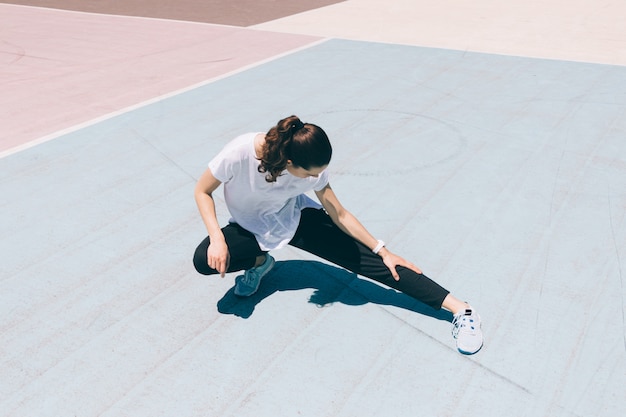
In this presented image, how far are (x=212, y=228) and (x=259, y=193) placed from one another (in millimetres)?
325

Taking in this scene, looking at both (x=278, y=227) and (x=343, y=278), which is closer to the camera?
(x=278, y=227)

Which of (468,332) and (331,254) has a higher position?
(331,254)

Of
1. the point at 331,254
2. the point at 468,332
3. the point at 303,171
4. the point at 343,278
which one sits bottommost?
the point at 343,278

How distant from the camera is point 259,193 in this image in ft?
10.9

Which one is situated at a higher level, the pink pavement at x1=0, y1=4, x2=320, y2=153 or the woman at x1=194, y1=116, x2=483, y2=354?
the woman at x1=194, y1=116, x2=483, y2=354

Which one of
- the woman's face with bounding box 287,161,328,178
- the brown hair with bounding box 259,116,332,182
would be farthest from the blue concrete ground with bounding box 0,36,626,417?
the brown hair with bounding box 259,116,332,182

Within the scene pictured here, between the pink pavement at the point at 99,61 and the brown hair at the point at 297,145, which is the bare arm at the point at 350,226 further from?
the pink pavement at the point at 99,61

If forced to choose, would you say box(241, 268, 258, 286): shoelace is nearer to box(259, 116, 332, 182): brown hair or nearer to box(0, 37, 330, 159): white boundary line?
box(259, 116, 332, 182): brown hair

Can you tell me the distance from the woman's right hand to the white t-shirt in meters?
0.29

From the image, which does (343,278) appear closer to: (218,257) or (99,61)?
(218,257)

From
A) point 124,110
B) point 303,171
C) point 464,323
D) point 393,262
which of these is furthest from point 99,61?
point 464,323

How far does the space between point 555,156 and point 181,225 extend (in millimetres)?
3503

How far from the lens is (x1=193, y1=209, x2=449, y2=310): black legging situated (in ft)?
11.0

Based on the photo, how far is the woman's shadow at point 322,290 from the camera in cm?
365
